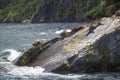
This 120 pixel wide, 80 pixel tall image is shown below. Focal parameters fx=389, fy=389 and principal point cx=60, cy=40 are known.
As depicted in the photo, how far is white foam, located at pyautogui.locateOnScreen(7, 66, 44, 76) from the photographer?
141 feet

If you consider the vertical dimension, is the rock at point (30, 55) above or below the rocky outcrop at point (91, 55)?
above

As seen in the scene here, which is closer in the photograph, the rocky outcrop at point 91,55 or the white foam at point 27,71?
the rocky outcrop at point 91,55

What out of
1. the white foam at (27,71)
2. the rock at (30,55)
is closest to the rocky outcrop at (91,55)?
the white foam at (27,71)

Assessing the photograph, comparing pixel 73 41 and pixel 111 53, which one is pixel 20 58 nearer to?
pixel 73 41

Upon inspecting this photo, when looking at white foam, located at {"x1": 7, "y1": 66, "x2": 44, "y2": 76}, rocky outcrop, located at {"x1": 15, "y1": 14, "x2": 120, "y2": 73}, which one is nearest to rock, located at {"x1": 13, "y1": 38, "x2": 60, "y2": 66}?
rocky outcrop, located at {"x1": 15, "y1": 14, "x2": 120, "y2": 73}

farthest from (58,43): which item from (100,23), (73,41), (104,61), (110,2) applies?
(110,2)

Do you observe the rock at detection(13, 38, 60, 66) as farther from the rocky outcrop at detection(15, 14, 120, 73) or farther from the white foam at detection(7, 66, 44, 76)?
the white foam at detection(7, 66, 44, 76)

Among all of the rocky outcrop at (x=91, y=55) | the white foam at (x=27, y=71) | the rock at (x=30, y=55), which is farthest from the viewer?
the rock at (x=30, y=55)

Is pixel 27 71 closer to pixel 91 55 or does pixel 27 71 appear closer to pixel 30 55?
pixel 30 55

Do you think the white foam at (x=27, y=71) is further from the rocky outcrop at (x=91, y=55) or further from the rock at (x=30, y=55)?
the rock at (x=30, y=55)

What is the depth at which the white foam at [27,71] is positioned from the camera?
43.0m

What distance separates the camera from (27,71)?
44000 mm

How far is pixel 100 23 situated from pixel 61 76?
38.0 feet

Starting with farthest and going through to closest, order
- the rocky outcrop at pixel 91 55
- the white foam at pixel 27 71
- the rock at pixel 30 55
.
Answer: the rock at pixel 30 55, the white foam at pixel 27 71, the rocky outcrop at pixel 91 55
